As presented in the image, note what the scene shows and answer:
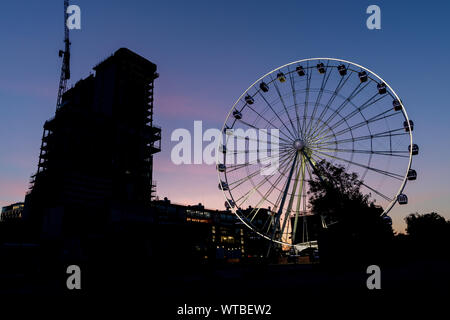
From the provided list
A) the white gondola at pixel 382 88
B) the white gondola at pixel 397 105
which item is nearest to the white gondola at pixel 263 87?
the white gondola at pixel 382 88

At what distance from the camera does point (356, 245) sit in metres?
28.9

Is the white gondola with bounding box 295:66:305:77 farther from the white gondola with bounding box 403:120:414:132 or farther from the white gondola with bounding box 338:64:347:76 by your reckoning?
the white gondola with bounding box 403:120:414:132

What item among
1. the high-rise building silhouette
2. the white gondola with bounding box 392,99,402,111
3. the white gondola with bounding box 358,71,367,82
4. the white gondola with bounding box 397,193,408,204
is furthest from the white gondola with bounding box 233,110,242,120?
the high-rise building silhouette

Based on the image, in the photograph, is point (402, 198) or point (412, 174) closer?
point (402, 198)

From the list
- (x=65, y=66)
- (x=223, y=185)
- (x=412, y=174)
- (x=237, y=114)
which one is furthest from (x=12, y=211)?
(x=412, y=174)

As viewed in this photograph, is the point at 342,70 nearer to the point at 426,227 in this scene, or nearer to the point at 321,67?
the point at 321,67

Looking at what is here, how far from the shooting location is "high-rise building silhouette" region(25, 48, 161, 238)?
9212 centimetres

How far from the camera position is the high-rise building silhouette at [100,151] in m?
92.1

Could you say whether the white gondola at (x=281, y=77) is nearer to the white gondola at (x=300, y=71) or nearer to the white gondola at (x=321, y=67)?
the white gondola at (x=300, y=71)

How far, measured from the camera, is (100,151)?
114250mm

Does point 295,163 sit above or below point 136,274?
above
